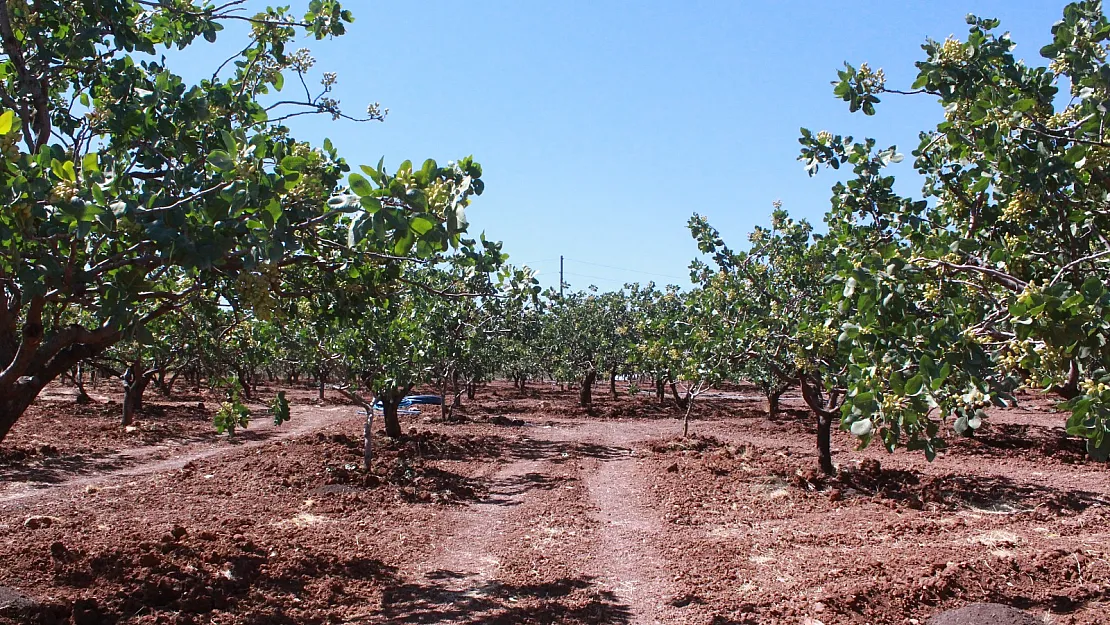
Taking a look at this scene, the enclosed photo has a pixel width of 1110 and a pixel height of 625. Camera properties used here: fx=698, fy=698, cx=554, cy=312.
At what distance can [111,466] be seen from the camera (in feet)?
46.0

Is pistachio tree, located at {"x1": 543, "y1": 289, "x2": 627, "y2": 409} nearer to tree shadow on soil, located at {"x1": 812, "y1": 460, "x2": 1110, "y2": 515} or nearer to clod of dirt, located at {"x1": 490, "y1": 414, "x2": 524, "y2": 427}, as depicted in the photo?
clod of dirt, located at {"x1": 490, "y1": 414, "x2": 524, "y2": 427}

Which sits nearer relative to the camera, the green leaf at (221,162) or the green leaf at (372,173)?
the green leaf at (372,173)

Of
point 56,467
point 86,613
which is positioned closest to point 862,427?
point 86,613

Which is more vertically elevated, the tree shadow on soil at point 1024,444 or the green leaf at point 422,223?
the green leaf at point 422,223

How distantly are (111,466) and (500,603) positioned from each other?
11.4 metres

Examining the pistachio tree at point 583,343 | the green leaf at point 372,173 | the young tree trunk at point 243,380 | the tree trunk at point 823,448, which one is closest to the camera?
the green leaf at point 372,173

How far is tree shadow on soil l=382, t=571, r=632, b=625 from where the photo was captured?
19.5 ft

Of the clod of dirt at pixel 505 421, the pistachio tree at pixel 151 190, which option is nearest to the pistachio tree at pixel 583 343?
the clod of dirt at pixel 505 421

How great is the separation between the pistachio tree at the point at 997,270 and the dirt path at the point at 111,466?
11.6 meters

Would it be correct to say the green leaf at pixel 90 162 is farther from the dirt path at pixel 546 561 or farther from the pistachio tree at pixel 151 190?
the dirt path at pixel 546 561

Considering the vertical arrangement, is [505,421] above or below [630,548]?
above

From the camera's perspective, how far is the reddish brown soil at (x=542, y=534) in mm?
6004

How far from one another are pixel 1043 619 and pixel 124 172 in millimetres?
7390

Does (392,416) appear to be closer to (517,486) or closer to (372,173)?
(517,486)
